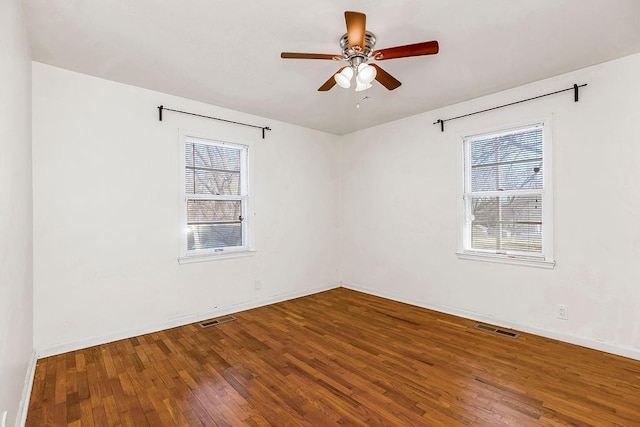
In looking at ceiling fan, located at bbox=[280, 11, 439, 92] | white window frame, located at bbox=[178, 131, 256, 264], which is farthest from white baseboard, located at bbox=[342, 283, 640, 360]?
ceiling fan, located at bbox=[280, 11, 439, 92]

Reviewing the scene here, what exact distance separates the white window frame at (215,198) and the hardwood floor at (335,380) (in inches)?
32.8

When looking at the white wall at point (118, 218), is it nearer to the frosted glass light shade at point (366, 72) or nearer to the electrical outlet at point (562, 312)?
the frosted glass light shade at point (366, 72)

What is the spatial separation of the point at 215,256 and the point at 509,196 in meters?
3.49

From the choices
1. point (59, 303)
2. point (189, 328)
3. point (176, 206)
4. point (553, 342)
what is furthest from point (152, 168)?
point (553, 342)

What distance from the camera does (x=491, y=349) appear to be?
2861mm

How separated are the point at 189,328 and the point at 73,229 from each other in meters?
1.50

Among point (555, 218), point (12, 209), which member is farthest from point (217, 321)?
point (555, 218)

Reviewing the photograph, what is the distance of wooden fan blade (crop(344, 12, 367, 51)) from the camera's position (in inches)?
70.0

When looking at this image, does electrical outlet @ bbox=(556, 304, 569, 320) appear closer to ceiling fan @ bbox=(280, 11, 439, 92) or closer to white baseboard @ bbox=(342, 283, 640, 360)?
white baseboard @ bbox=(342, 283, 640, 360)

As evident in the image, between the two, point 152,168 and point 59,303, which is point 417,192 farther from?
point 59,303

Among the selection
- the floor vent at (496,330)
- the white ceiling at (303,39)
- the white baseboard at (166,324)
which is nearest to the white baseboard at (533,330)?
the floor vent at (496,330)

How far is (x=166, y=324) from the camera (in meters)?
3.41

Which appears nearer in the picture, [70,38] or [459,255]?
[70,38]

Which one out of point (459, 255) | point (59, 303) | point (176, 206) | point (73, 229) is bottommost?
point (59, 303)
